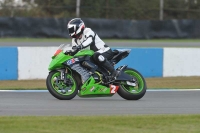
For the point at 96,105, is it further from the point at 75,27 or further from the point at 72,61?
the point at 75,27

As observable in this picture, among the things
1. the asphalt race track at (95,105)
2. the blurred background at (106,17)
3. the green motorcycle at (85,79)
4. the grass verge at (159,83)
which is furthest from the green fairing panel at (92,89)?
the blurred background at (106,17)

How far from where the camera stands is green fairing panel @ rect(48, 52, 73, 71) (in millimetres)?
9656

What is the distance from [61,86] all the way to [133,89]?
1283 millimetres

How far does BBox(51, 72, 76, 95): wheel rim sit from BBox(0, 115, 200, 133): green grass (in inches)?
84.2

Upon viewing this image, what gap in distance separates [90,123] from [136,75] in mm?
3079

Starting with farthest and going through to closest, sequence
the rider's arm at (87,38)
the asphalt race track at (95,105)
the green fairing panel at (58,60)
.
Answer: the rider's arm at (87,38) → the green fairing panel at (58,60) → the asphalt race track at (95,105)

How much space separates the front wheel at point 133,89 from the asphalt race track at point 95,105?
125 mm

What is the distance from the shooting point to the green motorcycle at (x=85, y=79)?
9734 millimetres

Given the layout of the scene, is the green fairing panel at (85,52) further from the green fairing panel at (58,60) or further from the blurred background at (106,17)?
the blurred background at (106,17)

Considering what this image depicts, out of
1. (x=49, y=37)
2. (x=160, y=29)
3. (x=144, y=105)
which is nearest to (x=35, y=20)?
(x=49, y=37)

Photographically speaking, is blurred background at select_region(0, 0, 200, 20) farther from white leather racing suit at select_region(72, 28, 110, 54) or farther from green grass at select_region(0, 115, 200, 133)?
green grass at select_region(0, 115, 200, 133)

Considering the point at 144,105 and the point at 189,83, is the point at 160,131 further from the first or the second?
the point at 189,83

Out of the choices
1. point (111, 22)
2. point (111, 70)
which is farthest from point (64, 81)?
point (111, 22)

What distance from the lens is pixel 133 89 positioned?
33.2 feet
